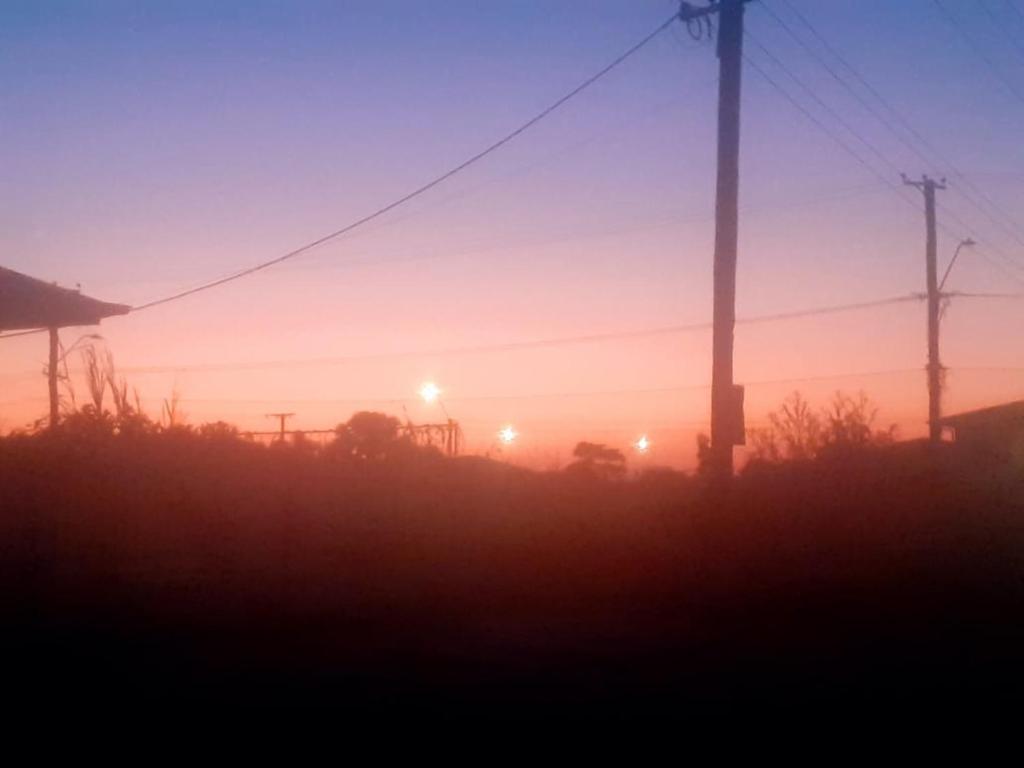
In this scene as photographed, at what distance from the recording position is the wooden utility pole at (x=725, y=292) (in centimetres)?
1834

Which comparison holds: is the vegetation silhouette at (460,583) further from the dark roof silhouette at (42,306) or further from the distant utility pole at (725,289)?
the dark roof silhouette at (42,306)

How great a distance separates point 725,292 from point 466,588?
5.63m

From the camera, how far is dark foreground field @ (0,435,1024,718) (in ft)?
36.9

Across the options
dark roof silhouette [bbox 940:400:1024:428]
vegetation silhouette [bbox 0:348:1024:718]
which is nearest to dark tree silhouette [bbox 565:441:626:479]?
vegetation silhouette [bbox 0:348:1024:718]

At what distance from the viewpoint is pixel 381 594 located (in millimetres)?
15539

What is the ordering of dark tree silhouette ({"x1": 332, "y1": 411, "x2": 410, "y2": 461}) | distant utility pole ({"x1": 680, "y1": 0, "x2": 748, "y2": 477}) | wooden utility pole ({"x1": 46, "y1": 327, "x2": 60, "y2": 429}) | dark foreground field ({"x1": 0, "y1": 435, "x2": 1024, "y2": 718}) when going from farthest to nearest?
dark tree silhouette ({"x1": 332, "y1": 411, "x2": 410, "y2": 461})
wooden utility pole ({"x1": 46, "y1": 327, "x2": 60, "y2": 429})
distant utility pole ({"x1": 680, "y1": 0, "x2": 748, "y2": 477})
dark foreground field ({"x1": 0, "y1": 435, "x2": 1024, "y2": 718})

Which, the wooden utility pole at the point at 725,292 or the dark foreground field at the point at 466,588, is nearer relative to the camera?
the dark foreground field at the point at 466,588

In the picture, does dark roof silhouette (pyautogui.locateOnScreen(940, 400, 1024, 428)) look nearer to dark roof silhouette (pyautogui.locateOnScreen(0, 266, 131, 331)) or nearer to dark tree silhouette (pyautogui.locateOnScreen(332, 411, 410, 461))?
dark tree silhouette (pyautogui.locateOnScreen(332, 411, 410, 461))

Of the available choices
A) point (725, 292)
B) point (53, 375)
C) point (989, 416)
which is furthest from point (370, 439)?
point (989, 416)

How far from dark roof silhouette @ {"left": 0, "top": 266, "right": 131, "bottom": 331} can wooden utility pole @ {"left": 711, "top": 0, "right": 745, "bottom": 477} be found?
10382 millimetres

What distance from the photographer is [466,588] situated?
1641 centimetres

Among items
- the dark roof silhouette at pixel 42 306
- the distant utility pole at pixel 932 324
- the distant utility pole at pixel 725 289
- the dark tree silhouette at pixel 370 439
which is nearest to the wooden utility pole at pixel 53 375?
the dark roof silhouette at pixel 42 306

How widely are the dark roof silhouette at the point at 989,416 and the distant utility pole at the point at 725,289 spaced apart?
30582 millimetres

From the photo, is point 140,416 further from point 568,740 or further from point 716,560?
point 568,740
